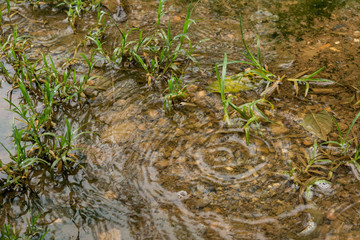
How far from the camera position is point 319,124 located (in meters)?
2.54

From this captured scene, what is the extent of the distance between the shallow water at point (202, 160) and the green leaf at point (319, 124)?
53 millimetres

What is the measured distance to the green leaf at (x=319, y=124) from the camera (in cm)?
250

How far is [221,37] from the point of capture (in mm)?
3373

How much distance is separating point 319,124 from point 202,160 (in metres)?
0.88

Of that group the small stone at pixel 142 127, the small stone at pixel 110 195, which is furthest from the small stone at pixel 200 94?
the small stone at pixel 110 195

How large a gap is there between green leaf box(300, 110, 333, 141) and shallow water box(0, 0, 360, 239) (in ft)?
0.17

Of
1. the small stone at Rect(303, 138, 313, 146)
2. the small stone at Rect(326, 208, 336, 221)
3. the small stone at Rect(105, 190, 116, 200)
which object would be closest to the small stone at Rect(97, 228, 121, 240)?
the small stone at Rect(105, 190, 116, 200)

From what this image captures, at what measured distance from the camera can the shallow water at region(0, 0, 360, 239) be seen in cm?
207

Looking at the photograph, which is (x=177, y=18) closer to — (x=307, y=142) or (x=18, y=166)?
(x=307, y=142)

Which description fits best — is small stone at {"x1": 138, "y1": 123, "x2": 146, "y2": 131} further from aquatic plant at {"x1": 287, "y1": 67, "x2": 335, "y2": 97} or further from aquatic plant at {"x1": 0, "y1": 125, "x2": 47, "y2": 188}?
aquatic plant at {"x1": 287, "y1": 67, "x2": 335, "y2": 97}

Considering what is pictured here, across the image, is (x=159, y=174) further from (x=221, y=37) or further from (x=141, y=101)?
(x=221, y=37)

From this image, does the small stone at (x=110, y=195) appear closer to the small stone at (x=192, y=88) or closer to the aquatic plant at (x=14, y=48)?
the small stone at (x=192, y=88)

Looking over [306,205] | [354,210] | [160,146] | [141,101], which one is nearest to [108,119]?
[141,101]

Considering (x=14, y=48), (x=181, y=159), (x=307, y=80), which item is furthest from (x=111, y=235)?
(x=14, y=48)
